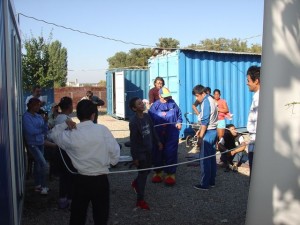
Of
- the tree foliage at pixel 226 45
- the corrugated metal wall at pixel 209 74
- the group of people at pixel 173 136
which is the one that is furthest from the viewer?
the tree foliage at pixel 226 45

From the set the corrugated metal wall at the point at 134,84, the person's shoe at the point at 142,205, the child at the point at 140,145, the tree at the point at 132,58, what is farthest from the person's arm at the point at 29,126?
the tree at the point at 132,58

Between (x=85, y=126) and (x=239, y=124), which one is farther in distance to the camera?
(x=239, y=124)

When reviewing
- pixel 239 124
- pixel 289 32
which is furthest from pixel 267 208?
pixel 239 124

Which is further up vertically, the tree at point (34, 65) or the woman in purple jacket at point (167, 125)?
the tree at point (34, 65)

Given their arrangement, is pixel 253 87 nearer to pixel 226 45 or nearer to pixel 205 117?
pixel 205 117

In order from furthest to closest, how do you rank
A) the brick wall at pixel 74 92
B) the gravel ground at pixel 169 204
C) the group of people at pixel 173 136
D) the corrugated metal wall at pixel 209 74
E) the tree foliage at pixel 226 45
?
the tree foliage at pixel 226 45
the brick wall at pixel 74 92
the corrugated metal wall at pixel 209 74
the group of people at pixel 173 136
the gravel ground at pixel 169 204

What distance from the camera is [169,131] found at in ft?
22.5

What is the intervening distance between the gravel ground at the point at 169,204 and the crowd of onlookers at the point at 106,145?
205 millimetres

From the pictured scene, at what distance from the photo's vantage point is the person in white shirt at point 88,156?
3.32 metres

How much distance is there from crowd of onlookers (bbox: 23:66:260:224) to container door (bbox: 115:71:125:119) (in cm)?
905

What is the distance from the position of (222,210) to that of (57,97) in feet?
90.6

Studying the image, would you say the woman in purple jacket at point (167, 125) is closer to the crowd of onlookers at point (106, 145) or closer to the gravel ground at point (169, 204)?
the crowd of onlookers at point (106, 145)

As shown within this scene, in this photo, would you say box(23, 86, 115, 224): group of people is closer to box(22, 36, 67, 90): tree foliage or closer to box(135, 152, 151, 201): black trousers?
box(135, 152, 151, 201): black trousers

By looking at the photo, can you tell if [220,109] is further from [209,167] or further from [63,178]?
[63,178]
